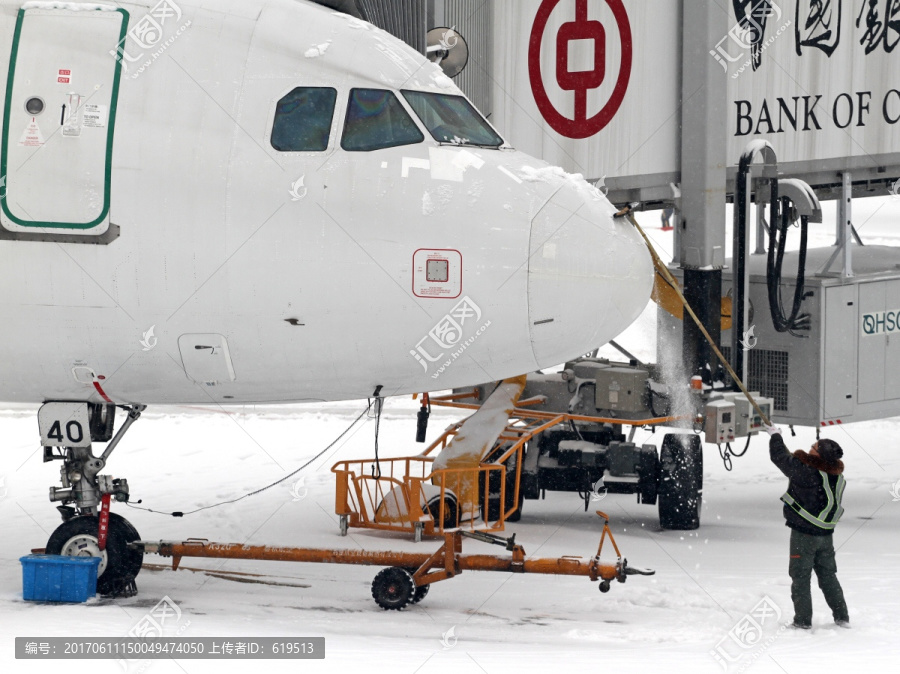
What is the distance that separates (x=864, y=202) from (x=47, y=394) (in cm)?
4622

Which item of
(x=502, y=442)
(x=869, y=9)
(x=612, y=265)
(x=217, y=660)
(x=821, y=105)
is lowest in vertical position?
(x=217, y=660)

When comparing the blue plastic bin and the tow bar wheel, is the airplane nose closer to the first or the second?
the tow bar wheel

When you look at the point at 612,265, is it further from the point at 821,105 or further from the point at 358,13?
the point at 821,105

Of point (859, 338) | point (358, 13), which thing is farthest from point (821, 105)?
point (358, 13)

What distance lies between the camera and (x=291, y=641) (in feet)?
29.8

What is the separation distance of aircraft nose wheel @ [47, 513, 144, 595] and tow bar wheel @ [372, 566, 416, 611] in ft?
6.53

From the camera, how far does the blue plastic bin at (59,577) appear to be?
10.1 m

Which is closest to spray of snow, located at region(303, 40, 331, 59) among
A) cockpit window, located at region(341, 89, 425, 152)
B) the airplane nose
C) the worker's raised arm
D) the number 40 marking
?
cockpit window, located at region(341, 89, 425, 152)

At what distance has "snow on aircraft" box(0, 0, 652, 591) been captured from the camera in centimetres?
942

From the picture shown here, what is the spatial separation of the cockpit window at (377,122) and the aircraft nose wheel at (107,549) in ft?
12.2

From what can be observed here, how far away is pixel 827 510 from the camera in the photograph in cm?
971

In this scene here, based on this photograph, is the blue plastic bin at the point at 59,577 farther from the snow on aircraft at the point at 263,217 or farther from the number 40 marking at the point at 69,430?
the snow on aircraft at the point at 263,217

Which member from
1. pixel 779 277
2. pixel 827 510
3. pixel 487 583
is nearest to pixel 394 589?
pixel 487 583

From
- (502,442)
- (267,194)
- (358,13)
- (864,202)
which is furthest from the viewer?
(864,202)
